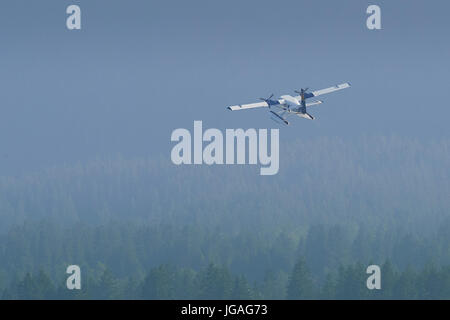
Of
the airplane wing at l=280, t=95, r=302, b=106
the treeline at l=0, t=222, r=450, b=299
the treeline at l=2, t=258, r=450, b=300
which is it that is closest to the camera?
the airplane wing at l=280, t=95, r=302, b=106

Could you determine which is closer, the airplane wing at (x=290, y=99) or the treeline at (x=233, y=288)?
the airplane wing at (x=290, y=99)

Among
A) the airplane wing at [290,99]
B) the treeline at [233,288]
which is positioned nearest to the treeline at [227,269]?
the treeline at [233,288]

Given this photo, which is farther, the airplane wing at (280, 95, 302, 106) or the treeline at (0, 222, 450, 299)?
the treeline at (0, 222, 450, 299)

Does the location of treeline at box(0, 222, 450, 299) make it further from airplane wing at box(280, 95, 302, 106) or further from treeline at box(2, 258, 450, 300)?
airplane wing at box(280, 95, 302, 106)

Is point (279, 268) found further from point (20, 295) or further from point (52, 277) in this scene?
point (20, 295)

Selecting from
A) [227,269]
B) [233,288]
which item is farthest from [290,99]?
[227,269]

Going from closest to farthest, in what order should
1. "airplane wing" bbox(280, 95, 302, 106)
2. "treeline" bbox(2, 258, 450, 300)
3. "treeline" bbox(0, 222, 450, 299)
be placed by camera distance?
1. "airplane wing" bbox(280, 95, 302, 106)
2. "treeline" bbox(2, 258, 450, 300)
3. "treeline" bbox(0, 222, 450, 299)

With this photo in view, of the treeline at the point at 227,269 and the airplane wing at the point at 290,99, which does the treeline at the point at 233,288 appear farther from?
the airplane wing at the point at 290,99

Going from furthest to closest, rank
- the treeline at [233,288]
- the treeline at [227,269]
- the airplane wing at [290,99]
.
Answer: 1. the treeline at [227,269]
2. the treeline at [233,288]
3. the airplane wing at [290,99]

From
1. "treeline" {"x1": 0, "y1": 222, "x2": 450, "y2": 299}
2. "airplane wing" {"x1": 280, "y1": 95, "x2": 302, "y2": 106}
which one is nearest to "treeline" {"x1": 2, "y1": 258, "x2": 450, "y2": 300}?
"treeline" {"x1": 0, "y1": 222, "x2": 450, "y2": 299}

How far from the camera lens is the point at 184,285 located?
14300cm

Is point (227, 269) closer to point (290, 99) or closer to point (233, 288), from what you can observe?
point (233, 288)
